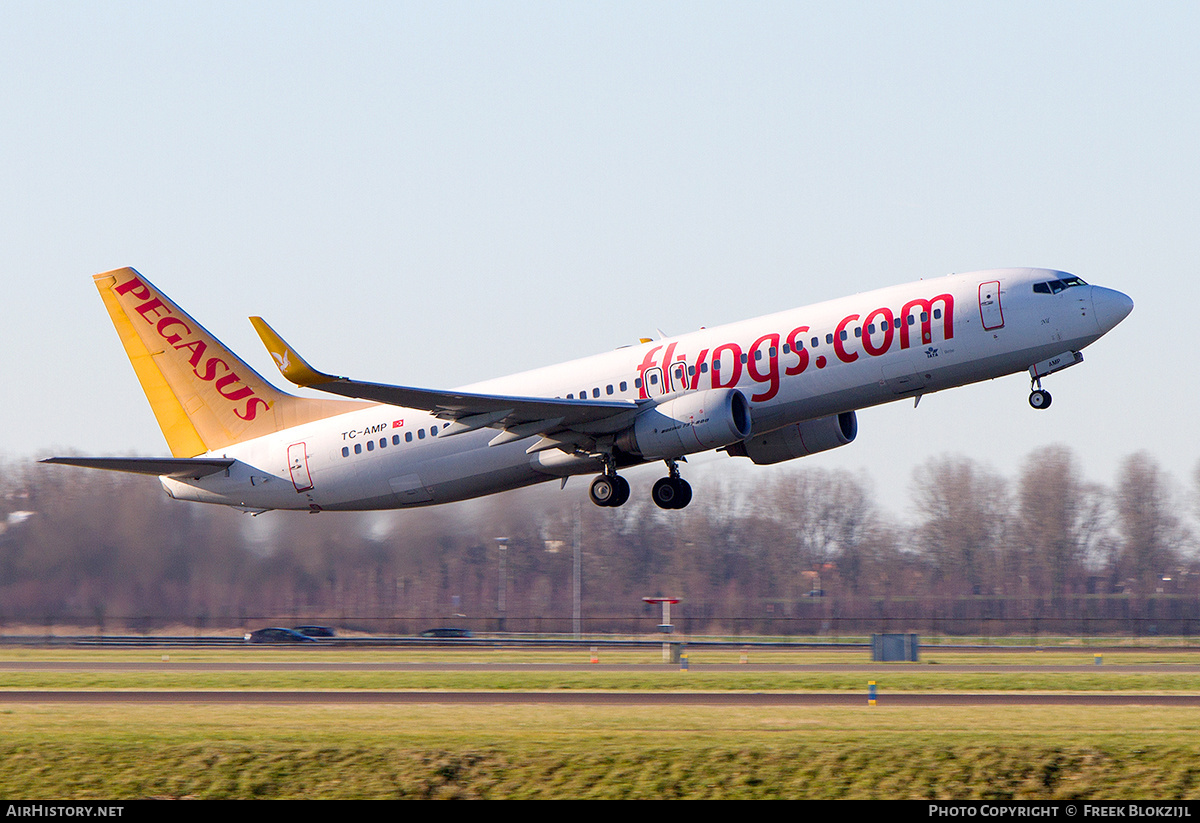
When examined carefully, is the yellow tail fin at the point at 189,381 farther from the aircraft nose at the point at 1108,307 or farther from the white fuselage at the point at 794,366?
the aircraft nose at the point at 1108,307

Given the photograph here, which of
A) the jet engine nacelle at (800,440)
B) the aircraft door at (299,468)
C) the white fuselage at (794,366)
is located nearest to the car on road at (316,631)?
the aircraft door at (299,468)

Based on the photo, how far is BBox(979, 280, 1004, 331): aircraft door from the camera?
33188 millimetres

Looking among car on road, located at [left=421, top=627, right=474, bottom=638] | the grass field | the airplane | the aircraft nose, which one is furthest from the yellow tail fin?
car on road, located at [left=421, top=627, right=474, bottom=638]

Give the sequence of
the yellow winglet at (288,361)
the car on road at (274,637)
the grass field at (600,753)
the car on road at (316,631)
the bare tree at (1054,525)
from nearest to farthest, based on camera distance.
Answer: the grass field at (600,753)
the yellow winglet at (288,361)
the car on road at (274,637)
the car on road at (316,631)
the bare tree at (1054,525)

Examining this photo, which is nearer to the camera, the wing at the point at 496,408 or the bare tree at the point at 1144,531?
the wing at the point at 496,408

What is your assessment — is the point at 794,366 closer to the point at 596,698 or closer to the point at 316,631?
the point at 596,698

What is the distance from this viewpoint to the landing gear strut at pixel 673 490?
37969 millimetres

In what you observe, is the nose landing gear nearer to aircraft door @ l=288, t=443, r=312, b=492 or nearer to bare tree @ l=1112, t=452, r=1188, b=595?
aircraft door @ l=288, t=443, r=312, b=492

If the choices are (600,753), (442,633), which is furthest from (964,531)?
(600,753)

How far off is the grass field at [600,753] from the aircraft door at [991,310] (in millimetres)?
9182

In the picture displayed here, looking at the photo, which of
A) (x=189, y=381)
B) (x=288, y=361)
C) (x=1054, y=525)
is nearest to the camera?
(x=288, y=361)

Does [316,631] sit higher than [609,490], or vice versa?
[609,490]

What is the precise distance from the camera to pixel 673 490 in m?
38.1

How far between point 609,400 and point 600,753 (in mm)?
14909
